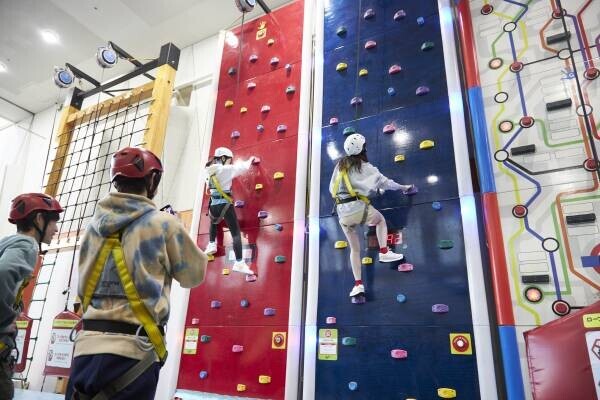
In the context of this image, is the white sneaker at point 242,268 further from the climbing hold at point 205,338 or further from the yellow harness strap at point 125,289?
the yellow harness strap at point 125,289

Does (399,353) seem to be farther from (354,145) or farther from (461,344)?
(354,145)

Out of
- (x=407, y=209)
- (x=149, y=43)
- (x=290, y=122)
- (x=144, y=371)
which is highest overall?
(x=149, y=43)

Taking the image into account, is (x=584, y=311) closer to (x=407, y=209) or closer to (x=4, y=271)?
(x=407, y=209)

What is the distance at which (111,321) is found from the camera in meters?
1.41

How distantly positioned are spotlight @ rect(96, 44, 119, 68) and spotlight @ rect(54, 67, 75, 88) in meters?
0.94

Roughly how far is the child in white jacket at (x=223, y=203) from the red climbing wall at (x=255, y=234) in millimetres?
120

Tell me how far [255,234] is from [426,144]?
178 centimetres

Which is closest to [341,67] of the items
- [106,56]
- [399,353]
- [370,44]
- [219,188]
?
[370,44]

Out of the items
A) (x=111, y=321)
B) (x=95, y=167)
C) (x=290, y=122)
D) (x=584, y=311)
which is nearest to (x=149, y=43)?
(x=95, y=167)

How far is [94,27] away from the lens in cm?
619

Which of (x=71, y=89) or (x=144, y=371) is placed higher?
(x=71, y=89)

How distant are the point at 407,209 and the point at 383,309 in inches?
30.8

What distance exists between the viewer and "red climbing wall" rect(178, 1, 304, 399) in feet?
11.7

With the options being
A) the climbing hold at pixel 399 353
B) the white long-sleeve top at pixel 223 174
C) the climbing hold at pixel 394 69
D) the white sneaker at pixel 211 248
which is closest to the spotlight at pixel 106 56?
the white long-sleeve top at pixel 223 174
